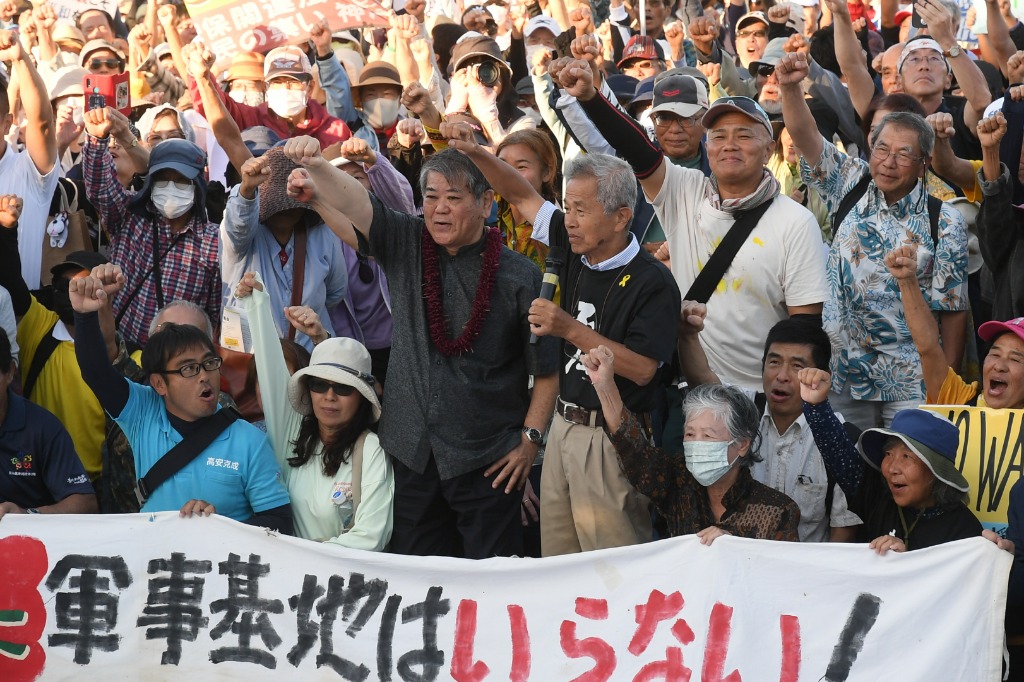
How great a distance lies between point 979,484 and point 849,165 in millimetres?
1850

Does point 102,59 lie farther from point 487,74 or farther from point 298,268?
point 298,268

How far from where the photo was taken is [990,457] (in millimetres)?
4871

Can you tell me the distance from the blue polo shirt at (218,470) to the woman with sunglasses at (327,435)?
146 mm

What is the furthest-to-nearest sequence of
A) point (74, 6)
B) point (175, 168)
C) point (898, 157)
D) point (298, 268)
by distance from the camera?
point (74, 6)
point (175, 168)
point (298, 268)
point (898, 157)

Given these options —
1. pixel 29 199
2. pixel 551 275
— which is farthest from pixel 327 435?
pixel 29 199

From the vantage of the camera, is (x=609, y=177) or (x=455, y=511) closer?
(x=609, y=177)

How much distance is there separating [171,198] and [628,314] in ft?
8.65

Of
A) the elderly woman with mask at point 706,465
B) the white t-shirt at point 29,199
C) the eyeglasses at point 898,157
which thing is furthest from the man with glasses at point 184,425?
the eyeglasses at point 898,157

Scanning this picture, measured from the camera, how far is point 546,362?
4.99m

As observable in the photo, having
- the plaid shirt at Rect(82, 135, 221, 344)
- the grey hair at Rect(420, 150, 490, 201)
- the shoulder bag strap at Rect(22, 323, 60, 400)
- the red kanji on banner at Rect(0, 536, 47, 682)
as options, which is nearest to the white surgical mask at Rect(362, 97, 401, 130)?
the plaid shirt at Rect(82, 135, 221, 344)

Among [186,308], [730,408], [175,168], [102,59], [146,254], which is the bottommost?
[730,408]

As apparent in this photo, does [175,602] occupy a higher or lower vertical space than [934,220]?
lower

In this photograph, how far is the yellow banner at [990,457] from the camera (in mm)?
4816

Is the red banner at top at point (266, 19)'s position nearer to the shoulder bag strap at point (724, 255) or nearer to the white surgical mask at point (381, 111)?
the white surgical mask at point (381, 111)
